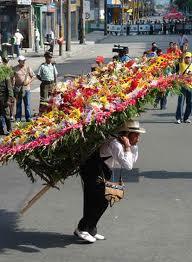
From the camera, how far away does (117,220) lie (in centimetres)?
809

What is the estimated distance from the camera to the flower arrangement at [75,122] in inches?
270

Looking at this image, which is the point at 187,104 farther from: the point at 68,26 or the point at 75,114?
Result: the point at 68,26

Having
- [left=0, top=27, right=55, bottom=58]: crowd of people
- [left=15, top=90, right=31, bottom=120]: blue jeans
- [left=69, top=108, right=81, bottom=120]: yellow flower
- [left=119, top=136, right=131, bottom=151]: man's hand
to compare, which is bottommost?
[left=15, top=90, right=31, bottom=120]: blue jeans

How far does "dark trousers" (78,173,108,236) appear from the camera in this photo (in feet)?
23.1

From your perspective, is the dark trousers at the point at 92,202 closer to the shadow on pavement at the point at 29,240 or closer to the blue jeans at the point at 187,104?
the shadow on pavement at the point at 29,240

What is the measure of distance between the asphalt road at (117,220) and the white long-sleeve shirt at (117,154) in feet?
3.23

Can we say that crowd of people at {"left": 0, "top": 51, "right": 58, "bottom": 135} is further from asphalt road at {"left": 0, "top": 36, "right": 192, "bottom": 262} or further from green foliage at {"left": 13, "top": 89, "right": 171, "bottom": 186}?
green foliage at {"left": 13, "top": 89, "right": 171, "bottom": 186}

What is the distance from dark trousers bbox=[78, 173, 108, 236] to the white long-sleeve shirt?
274 millimetres

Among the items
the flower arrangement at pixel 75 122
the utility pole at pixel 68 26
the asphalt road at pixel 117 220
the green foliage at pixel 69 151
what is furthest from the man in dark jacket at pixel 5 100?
the utility pole at pixel 68 26

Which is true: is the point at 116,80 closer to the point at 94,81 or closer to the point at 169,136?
the point at 94,81

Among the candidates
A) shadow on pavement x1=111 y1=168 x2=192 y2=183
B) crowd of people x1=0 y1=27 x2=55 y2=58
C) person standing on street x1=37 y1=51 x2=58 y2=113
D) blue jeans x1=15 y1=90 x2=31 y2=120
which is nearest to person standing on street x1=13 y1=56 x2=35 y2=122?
blue jeans x1=15 y1=90 x2=31 y2=120

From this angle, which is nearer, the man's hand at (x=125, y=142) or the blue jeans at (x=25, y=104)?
the man's hand at (x=125, y=142)

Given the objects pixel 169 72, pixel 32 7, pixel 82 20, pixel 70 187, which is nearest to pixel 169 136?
pixel 70 187

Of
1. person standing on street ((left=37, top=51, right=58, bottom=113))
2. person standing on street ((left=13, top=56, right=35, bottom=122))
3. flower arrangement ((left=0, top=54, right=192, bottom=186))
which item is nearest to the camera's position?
flower arrangement ((left=0, top=54, right=192, bottom=186))
